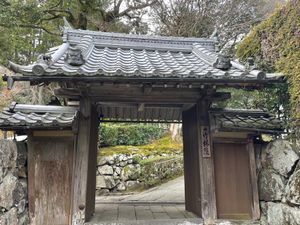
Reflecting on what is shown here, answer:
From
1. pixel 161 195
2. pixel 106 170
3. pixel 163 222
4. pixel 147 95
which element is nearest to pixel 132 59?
pixel 147 95

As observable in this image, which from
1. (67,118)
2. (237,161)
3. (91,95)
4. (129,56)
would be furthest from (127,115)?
(237,161)

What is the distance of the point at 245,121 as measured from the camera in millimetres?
4820

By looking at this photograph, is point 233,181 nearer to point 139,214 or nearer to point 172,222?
point 172,222

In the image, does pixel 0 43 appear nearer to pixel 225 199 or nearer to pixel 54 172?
pixel 54 172

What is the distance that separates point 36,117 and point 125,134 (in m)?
7.92

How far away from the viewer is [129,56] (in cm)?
553

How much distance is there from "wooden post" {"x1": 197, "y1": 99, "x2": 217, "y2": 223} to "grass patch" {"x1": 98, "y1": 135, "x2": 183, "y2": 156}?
648 cm

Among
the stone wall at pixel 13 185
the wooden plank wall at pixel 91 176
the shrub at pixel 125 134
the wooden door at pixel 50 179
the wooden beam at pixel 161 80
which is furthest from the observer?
the shrub at pixel 125 134

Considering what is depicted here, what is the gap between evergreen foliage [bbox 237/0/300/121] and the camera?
180 inches

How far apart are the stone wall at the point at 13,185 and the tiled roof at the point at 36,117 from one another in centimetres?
34

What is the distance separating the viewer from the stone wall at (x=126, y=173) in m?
10.1

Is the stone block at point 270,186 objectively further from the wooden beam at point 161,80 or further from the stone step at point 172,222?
the wooden beam at point 161,80

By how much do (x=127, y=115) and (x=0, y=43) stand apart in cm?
762

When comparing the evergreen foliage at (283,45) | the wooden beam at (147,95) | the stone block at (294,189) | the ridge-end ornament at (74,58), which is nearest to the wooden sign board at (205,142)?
the wooden beam at (147,95)
